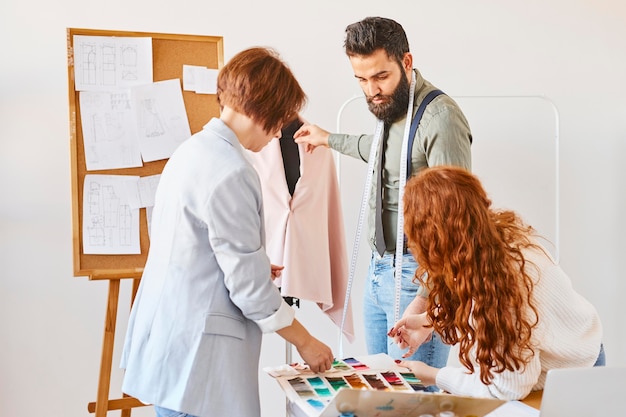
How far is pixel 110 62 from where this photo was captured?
265 cm

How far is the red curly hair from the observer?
58.1 inches

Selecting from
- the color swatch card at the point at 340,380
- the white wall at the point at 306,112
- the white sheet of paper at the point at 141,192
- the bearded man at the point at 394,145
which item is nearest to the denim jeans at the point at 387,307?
the bearded man at the point at 394,145

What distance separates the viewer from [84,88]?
2629 mm

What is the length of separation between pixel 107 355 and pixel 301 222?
0.81 meters

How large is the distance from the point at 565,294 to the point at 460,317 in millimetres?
222

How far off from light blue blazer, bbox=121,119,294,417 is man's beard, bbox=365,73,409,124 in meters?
0.75

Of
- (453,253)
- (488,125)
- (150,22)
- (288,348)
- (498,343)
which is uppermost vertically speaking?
(150,22)

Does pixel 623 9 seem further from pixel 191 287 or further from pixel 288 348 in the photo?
pixel 191 287

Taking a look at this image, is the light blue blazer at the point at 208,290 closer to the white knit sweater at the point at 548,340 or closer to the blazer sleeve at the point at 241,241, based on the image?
the blazer sleeve at the point at 241,241

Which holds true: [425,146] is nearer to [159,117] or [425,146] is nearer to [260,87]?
[260,87]

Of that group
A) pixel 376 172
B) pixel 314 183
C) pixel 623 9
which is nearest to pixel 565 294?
pixel 376 172

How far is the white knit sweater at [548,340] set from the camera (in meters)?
1.52

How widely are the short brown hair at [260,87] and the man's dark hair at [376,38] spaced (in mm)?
571

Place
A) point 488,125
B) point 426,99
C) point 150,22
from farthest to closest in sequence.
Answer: point 488,125 → point 150,22 → point 426,99
